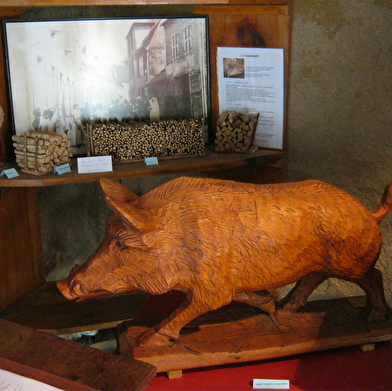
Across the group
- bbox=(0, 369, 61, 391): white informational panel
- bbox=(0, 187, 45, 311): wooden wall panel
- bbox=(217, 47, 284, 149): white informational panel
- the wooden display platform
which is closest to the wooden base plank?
bbox=(0, 187, 45, 311): wooden wall panel

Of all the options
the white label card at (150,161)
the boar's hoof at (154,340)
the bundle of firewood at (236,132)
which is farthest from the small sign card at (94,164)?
the boar's hoof at (154,340)

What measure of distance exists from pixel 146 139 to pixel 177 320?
3.37ft

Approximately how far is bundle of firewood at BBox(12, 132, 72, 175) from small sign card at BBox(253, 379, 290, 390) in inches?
52.7

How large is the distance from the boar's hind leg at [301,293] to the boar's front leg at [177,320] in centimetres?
44

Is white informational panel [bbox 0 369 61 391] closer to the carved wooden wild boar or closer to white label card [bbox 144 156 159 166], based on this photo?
the carved wooden wild boar

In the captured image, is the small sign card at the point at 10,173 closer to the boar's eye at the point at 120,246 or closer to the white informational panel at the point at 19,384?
the boar's eye at the point at 120,246

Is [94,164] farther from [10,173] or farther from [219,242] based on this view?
[219,242]

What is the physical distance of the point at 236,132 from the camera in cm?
275

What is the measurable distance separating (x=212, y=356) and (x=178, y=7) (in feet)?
6.53

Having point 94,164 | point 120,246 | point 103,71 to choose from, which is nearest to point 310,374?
point 120,246

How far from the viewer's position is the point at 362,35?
8.30 ft

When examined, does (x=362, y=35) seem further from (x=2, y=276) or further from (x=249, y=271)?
(x=2, y=276)

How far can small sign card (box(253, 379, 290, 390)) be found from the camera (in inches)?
76.5

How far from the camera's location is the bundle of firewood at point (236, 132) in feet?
8.95
